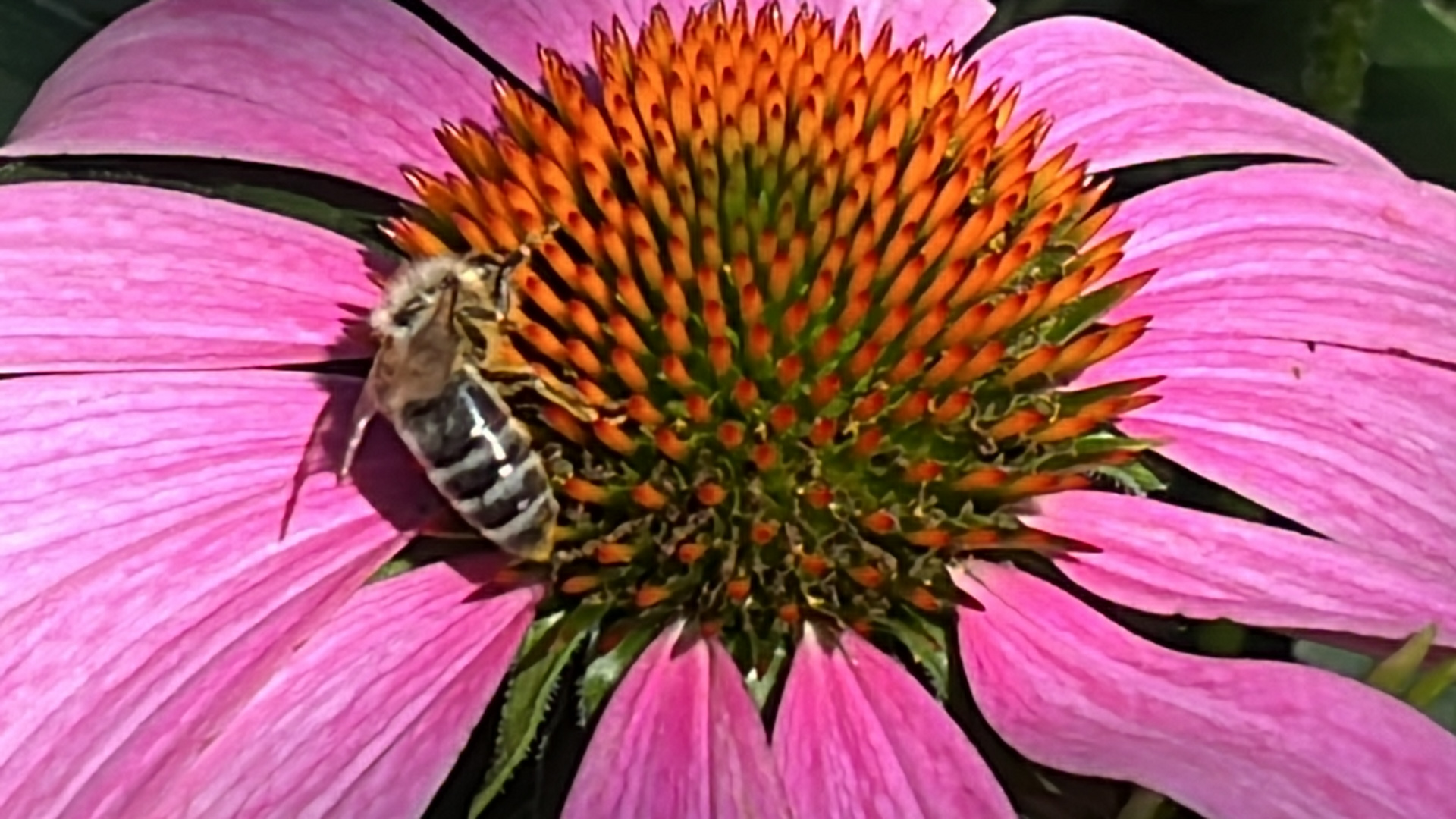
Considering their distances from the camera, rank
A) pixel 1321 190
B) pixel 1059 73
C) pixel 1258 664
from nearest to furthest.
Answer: pixel 1258 664, pixel 1321 190, pixel 1059 73

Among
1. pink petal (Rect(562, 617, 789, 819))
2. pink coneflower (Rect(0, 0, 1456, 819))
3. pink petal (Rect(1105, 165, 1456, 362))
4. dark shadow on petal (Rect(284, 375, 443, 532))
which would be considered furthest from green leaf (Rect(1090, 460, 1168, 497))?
dark shadow on petal (Rect(284, 375, 443, 532))

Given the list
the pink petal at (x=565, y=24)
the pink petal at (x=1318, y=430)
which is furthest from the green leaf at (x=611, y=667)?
the pink petal at (x=565, y=24)

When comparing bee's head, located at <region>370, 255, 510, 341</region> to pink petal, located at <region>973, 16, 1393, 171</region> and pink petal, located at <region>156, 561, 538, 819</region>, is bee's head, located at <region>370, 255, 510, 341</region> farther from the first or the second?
pink petal, located at <region>973, 16, 1393, 171</region>

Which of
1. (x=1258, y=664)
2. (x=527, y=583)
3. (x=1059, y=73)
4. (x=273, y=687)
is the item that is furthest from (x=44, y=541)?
(x=1059, y=73)

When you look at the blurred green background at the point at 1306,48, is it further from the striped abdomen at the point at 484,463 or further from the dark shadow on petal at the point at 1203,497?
the striped abdomen at the point at 484,463

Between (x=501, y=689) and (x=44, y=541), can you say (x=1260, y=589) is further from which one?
(x=44, y=541)

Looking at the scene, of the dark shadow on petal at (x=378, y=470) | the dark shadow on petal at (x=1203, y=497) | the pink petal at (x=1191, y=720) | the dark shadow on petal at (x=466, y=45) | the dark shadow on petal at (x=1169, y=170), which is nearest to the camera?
the pink petal at (x=1191, y=720)

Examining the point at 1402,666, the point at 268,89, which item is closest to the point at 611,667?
the point at 1402,666

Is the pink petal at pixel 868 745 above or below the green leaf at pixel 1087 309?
below
